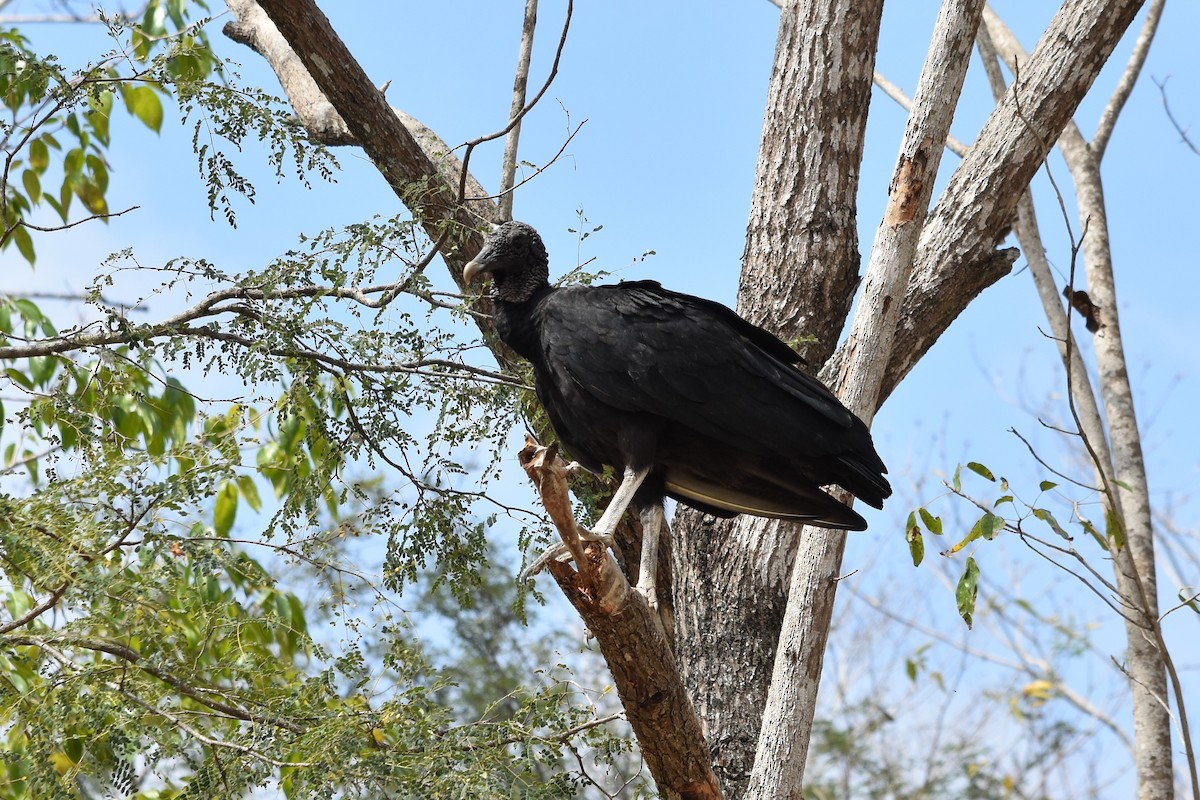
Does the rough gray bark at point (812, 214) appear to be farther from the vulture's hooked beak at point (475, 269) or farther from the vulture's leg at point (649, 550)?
the vulture's leg at point (649, 550)

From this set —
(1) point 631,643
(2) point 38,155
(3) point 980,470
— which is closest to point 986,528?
(3) point 980,470

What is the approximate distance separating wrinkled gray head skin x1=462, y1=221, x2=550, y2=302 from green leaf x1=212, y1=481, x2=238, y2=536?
1.22 m

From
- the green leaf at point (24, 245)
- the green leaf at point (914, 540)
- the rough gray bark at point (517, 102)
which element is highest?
the rough gray bark at point (517, 102)

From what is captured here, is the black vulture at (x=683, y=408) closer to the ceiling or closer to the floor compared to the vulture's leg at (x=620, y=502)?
closer to the ceiling

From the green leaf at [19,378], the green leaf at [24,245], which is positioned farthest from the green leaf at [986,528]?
the green leaf at [24,245]

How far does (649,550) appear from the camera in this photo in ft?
11.3

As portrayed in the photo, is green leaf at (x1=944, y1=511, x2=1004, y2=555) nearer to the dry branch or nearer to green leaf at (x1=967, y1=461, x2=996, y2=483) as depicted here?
green leaf at (x1=967, y1=461, x2=996, y2=483)

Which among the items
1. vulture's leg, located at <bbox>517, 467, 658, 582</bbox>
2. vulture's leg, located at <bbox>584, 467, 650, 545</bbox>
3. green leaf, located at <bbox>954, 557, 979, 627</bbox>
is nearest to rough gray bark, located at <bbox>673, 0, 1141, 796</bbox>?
green leaf, located at <bbox>954, 557, 979, 627</bbox>

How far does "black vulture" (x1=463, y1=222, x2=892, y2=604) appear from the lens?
3.16 metres

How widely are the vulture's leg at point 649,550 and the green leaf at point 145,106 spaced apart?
94.8 inches

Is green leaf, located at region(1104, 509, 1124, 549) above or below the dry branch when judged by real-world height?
above

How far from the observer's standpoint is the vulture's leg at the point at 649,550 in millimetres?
3383

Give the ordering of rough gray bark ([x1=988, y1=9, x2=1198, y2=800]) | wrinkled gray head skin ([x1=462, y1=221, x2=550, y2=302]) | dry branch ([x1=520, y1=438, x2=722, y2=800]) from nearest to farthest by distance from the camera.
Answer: dry branch ([x1=520, y1=438, x2=722, y2=800]) < wrinkled gray head skin ([x1=462, y1=221, x2=550, y2=302]) < rough gray bark ([x1=988, y1=9, x2=1198, y2=800])

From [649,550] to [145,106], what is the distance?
2575mm
